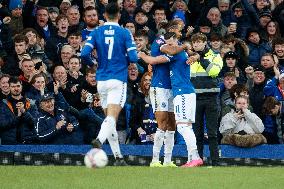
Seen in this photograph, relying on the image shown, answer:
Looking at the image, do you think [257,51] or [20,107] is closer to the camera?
[20,107]

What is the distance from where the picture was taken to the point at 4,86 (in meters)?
20.5

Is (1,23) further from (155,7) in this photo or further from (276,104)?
(276,104)

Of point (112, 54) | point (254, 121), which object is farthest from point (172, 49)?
point (254, 121)

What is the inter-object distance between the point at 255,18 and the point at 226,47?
2952 millimetres

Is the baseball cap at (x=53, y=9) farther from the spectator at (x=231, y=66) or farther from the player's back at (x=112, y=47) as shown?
the player's back at (x=112, y=47)

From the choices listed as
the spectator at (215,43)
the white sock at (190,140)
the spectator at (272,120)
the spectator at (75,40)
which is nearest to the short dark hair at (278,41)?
the spectator at (215,43)

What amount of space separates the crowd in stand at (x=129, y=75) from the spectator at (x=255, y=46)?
0.02 m

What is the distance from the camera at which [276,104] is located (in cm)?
2138

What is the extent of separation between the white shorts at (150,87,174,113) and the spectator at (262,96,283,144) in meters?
3.71

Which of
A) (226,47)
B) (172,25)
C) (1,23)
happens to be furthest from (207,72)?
(1,23)

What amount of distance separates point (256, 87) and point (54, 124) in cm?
439

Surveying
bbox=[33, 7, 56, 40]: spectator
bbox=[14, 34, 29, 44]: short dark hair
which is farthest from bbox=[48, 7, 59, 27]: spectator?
bbox=[14, 34, 29, 44]: short dark hair

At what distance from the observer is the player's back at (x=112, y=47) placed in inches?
663

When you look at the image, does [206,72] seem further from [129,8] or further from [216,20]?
[129,8]
